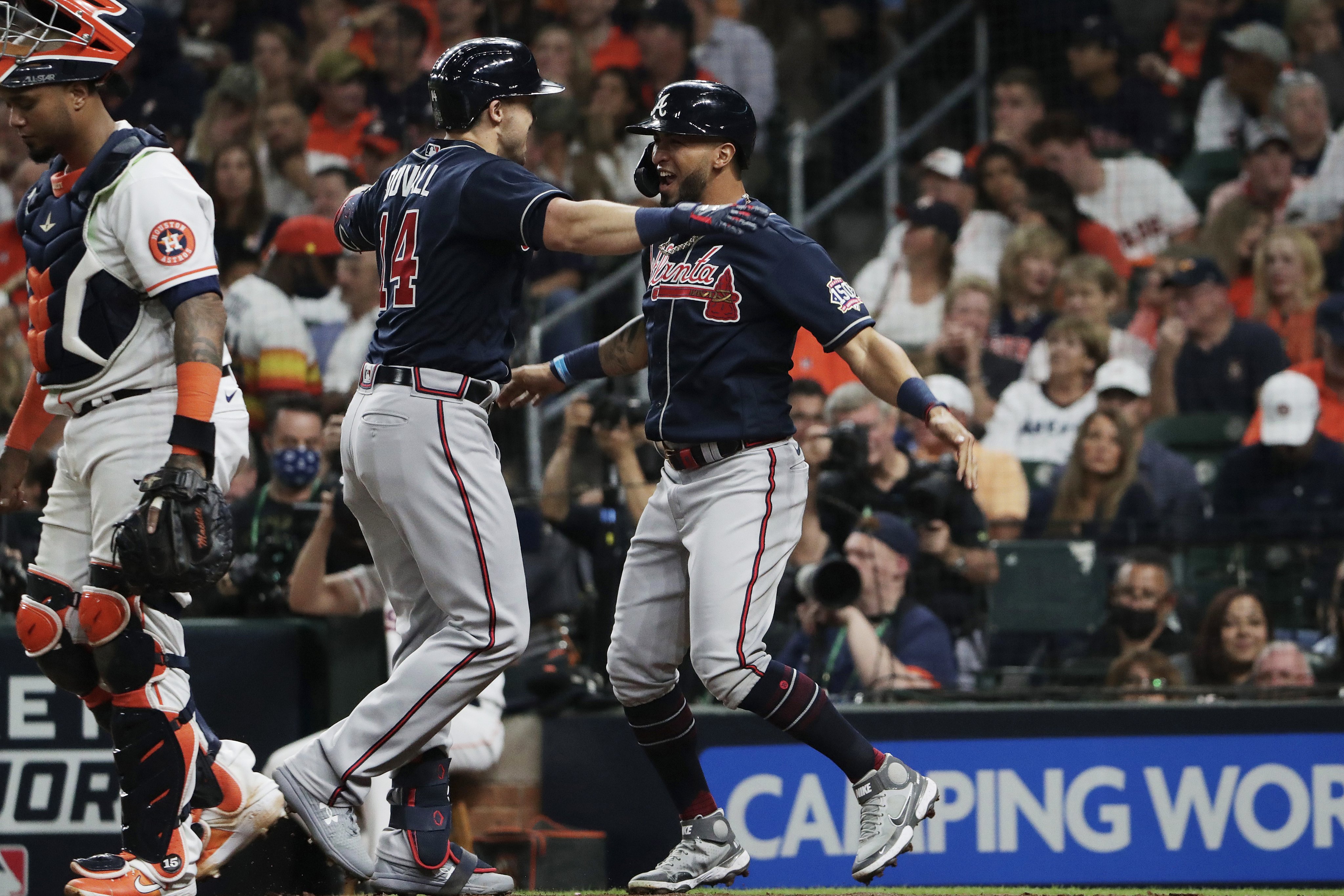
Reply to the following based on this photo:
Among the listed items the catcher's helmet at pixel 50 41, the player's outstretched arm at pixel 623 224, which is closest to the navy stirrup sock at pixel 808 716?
the player's outstretched arm at pixel 623 224

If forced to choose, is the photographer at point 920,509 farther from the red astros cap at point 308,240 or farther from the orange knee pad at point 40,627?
the red astros cap at point 308,240

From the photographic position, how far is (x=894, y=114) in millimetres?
9836

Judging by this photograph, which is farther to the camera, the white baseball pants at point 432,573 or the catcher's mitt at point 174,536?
the white baseball pants at point 432,573

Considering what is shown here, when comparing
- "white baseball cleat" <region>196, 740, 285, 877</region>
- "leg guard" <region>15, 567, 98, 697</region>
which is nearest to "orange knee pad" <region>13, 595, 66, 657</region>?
"leg guard" <region>15, 567, 98, 697</region>

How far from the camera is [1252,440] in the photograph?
691cm

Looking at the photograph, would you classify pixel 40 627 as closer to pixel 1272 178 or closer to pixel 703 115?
pixel 703 115

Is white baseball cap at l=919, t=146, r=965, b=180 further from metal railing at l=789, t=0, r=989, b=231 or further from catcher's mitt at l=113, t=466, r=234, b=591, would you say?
catcher's mitt at l=113, t=466, r=234, b=591

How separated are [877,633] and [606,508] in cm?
102

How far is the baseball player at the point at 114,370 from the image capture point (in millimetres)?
3684

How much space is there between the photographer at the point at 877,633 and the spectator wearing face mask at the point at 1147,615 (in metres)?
0.58

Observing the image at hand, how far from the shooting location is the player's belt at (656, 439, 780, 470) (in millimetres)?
4051

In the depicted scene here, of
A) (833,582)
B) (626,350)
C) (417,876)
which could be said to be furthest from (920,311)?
(417,876)

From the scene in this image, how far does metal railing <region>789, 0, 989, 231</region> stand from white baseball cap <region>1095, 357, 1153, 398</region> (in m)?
2.29

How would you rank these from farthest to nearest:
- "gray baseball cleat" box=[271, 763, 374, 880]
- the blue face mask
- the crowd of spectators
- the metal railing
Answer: the metal railing → the blue face mask → the crowd of spectators → "gray baseball cleat" box=[271, 763, 374, 880]
